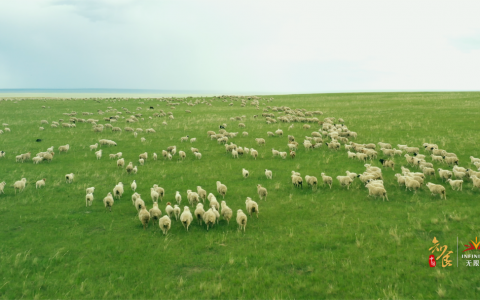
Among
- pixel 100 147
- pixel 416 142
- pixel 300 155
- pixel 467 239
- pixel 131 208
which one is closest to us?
pixel 467 239

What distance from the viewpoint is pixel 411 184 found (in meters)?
14.3

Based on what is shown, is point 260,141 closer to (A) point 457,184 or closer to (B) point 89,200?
(A) point 457,184

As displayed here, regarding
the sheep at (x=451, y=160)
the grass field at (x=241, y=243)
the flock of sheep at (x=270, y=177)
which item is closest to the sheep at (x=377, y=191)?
the flock of sheep at (x=270, y=177)

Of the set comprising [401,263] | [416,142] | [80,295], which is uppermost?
[416,142]

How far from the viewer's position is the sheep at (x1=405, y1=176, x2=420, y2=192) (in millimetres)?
14189

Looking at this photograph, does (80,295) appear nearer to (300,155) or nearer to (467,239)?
(467,239)

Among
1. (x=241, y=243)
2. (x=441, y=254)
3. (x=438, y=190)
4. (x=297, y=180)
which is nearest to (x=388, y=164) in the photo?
(x=438, y=190)

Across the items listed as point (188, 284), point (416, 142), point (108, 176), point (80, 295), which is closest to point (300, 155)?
point (416, 142)

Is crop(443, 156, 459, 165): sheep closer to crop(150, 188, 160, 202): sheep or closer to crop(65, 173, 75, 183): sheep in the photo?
crop(150, 188, 160, 202): sheep

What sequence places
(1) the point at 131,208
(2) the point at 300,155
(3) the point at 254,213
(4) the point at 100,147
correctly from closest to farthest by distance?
(3) the point at 254,213
(1) the point at 131,208
(2) the point at 300,155
(4) the point at 100,147

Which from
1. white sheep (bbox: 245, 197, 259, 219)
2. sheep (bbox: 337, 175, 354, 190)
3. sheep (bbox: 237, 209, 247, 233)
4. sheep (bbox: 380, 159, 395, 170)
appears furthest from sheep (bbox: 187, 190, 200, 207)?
sheep (bbox: 380, 159, 395, 170)

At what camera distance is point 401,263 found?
8828 mm

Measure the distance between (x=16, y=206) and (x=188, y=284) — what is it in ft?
36.9

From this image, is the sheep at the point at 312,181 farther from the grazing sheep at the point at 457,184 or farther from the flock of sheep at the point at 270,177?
the grazing sheep at the point at 457,184
